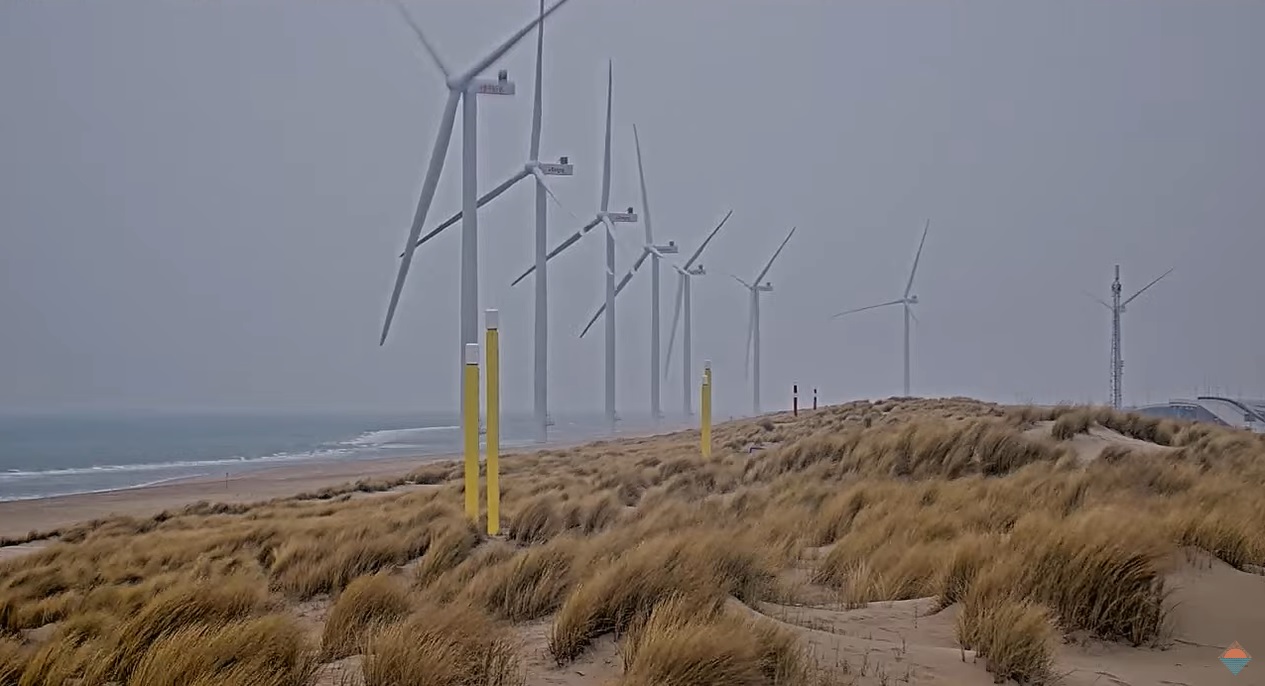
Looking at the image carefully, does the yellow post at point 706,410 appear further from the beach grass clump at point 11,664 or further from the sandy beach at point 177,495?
the beach grass clump at point 11,664

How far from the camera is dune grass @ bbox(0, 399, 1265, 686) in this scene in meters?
5.33

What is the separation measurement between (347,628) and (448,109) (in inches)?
1451

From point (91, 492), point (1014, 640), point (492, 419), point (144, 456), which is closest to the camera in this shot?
point (1014, 640)

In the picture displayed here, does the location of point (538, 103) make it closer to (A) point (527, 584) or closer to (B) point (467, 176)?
(B) point (467, 176)

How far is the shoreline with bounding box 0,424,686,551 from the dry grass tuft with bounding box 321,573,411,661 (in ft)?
55.4

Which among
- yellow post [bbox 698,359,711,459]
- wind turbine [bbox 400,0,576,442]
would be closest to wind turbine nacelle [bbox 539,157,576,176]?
wind turbine [bbox 400,0,576,442]

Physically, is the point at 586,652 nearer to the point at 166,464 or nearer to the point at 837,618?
the point at 837,618

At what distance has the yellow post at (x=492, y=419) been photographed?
520 inches

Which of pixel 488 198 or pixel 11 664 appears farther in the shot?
pixel 488 198

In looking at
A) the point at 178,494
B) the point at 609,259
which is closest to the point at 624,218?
the point at 609,259

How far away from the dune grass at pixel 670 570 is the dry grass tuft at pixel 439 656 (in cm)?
2

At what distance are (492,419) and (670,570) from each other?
7.01m

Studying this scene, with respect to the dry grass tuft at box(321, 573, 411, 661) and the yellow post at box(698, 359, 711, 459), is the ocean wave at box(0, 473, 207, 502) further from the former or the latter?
the dry grass tuft at box(321, 573, 411, 661)

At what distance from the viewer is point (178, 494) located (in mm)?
31656
